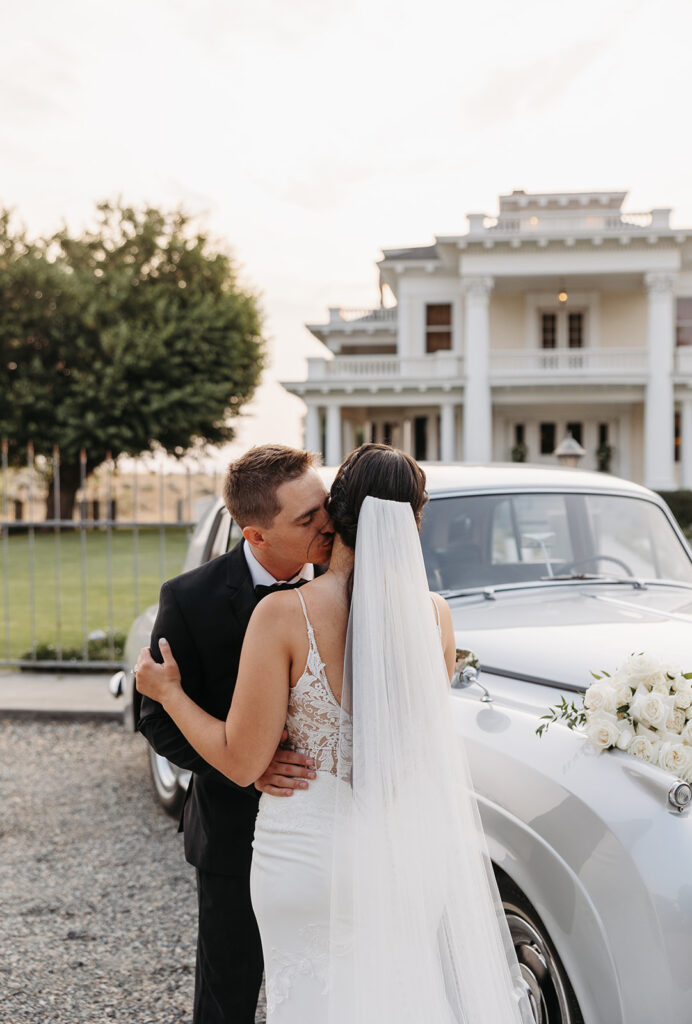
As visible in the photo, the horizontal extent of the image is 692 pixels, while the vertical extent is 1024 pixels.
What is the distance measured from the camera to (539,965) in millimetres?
2330

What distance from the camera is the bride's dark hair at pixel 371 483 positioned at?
1914mm

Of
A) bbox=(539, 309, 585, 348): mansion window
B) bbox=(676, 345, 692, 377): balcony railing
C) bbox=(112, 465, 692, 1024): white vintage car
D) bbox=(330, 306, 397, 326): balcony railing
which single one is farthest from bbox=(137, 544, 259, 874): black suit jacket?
bbox=(330, 306, 397, 326): balcony railing

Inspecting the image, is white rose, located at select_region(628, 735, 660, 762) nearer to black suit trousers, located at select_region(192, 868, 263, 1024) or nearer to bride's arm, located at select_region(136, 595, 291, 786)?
bride's arm, located at select_region(136, 595, 291, 786)

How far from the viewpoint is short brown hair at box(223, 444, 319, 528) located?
2000mm

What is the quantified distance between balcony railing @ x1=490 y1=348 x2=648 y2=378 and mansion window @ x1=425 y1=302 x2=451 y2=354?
2.47 metres

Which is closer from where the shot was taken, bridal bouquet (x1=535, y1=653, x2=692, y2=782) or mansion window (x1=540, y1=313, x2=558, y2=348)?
bridal bouquet (x1=535, y1=653, x2=692, y2=782)

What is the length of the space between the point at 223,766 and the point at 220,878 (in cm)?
62

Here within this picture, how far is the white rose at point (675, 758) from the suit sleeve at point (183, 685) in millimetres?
1168

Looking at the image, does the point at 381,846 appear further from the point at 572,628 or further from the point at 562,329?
the point at 562,329

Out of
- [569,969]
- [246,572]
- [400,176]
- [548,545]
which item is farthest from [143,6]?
[569,969]

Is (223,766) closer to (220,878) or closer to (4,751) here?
(220,878)

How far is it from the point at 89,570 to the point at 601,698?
59.7 feet

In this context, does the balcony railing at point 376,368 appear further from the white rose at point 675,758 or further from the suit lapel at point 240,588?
the white rose at point 675,758

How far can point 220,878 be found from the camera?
2418 mm
